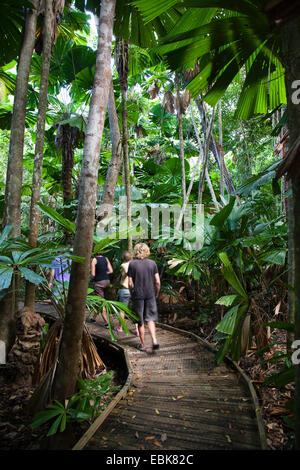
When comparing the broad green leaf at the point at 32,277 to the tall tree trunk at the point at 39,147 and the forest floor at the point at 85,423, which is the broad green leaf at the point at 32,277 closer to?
the tall tree trunk at the point at 39,147

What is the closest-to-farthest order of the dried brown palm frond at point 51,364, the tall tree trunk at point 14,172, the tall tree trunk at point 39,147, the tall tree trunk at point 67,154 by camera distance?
the dried brown palm frond at point 51,364, the tall tree trunk at point 39,147, the tall tree trunk at point 14,172, the tall tree trunk at point 67,154

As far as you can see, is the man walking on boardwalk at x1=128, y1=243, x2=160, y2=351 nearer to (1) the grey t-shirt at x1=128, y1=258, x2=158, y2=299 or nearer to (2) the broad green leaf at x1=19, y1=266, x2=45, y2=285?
(1) the grey t-shirt at x1=128, y1=258, x2=158, y2=299

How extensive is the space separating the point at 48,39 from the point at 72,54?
2.43 metres

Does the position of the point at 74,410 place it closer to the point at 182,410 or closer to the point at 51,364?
the point at 51,364

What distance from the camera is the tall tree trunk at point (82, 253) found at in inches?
111

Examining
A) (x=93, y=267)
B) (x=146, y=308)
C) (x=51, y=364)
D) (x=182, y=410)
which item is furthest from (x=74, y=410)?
(x=93, y=267)

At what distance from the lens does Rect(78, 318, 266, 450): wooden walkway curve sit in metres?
2.27

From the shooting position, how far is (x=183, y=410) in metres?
2.74

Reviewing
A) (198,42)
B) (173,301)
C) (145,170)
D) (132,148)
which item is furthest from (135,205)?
(132,148)

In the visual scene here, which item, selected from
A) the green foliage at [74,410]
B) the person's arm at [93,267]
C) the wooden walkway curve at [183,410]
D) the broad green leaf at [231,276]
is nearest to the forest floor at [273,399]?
the wooden walkway curve at [183,410]

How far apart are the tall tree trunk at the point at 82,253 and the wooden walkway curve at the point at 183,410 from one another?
62 cm

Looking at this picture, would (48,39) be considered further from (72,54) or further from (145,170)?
(145,170)

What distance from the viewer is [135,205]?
6.82 meters

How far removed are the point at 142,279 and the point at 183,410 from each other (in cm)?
201
